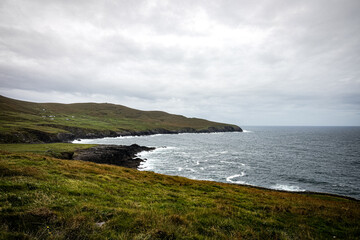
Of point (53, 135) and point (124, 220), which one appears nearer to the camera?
point (124, 220)

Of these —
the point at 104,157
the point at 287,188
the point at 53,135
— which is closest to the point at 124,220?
the point at 287,188

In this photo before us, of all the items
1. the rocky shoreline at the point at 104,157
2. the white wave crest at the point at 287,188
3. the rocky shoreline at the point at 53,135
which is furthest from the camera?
the rocky shoreline at the point at 53,135

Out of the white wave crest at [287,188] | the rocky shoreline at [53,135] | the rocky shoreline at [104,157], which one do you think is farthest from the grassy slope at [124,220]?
the rocky shoreline at [53,135]

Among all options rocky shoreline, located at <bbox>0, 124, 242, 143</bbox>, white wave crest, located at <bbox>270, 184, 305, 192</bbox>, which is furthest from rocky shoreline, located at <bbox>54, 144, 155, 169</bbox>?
white wave crest, located at <bbox>270, 184, 305, 192</bbox>

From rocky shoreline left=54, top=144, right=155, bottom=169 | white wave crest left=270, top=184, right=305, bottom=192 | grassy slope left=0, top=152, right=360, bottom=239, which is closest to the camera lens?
grassy slope left=0, top=152, right=360, bottom=239

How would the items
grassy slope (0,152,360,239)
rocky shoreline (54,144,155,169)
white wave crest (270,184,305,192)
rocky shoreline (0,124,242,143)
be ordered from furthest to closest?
rocky shoreline (0,124,242,143)
rocky shoreline (54,144,155,169)
white wave crest (270,184,305,192)
grassy slope (0,152,360,239)

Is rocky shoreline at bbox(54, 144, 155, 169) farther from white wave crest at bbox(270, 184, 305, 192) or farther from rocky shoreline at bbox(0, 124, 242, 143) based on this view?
white wave crest at bbox(270, 184, 305, 192)

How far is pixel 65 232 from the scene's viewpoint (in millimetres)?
6707

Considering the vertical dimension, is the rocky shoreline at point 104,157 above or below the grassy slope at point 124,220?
below

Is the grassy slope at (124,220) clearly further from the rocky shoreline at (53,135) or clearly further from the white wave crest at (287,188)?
the rocky shoreline at (53,135)

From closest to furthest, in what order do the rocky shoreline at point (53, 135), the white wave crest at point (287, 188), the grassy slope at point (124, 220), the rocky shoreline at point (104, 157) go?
the grassy slope at point (124, 220), the white wave crest at point (287, 188), the rocky shoreline at point (104, 157), the rocky shoreline at point (53, 135)

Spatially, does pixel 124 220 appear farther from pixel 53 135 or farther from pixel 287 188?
pixel 53 135

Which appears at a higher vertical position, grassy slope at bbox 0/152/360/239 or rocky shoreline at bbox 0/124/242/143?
grassy slope at bbox 0/152/360/239

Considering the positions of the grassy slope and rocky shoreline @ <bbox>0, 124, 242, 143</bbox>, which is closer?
the grassy slope
